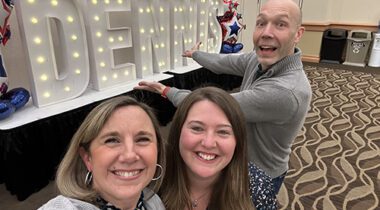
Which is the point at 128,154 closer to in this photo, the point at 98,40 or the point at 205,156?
the point at 205,156

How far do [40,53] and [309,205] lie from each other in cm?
204

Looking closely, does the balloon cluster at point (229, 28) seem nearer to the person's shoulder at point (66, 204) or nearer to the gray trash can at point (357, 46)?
the person's shoulder at point (66, 204)

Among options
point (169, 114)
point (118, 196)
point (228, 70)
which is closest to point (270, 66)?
point (228, 70)

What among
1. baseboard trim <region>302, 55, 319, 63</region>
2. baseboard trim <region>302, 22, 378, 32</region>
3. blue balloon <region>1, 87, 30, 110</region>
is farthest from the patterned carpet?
baseboard trim <region>302, 22, 378, 32</region>

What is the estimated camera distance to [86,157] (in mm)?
810

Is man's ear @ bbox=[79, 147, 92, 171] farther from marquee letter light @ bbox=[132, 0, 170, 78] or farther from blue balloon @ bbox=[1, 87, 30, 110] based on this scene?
marquee letter light @ bbox=[132, 0, 170, 78]

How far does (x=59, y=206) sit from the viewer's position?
692mm

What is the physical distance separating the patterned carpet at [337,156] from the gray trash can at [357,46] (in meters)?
2.01

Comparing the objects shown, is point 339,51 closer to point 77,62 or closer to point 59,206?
point 77,62

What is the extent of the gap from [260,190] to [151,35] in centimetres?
173

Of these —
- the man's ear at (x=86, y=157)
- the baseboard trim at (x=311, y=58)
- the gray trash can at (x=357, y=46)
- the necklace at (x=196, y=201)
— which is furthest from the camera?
the baseboard trim at (x=311, y=58)

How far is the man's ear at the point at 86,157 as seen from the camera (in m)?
0.80

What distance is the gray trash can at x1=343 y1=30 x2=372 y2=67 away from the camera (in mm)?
6145

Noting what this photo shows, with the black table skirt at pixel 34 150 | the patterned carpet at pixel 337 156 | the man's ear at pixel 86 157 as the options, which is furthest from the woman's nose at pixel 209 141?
the patterned carpet at pixel 337 156
